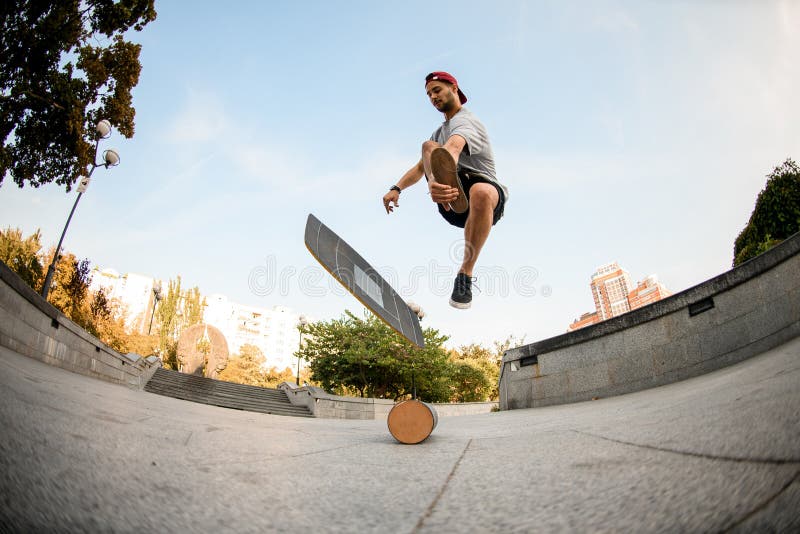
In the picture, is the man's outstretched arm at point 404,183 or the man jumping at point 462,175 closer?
the man jumping at point 462,175

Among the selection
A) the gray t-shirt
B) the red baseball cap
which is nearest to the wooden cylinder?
the gray t-shirt

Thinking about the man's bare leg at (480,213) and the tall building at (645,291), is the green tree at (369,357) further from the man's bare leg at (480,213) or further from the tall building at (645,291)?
the tall building at (645,291)

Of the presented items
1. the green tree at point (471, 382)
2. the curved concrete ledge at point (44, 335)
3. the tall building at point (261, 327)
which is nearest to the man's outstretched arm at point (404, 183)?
the curved concrete ledge at point (44, 335)

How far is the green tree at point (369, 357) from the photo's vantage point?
786 inches

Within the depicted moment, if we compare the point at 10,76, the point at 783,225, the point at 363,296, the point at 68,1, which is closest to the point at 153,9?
the point at 68,1

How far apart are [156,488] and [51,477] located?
22 centimetres

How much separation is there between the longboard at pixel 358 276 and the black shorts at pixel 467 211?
1.27 meters

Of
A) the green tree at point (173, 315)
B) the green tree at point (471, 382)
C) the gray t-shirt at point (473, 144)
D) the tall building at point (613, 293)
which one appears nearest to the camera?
the gray t-shirt at point (473, 144)

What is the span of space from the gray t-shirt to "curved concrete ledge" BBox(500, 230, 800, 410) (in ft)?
14.4

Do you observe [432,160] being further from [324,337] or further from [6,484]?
[324,337]

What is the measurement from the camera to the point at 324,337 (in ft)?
70.4

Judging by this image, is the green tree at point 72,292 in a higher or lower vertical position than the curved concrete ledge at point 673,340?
higher

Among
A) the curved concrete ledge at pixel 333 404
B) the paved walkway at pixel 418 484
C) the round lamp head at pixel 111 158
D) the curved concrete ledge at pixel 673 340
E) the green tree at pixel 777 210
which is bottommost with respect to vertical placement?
the paved walkway at pixel 418 484

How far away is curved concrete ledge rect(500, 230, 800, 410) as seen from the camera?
496 cm
